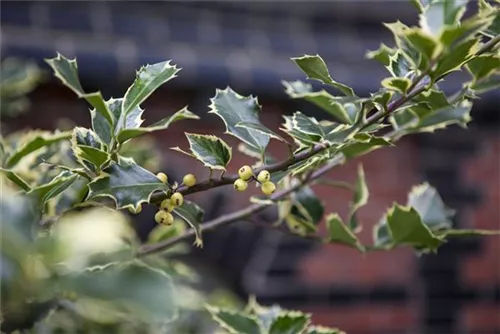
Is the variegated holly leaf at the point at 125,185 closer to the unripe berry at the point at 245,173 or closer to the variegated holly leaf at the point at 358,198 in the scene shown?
the unripe berry at the point at 245,173

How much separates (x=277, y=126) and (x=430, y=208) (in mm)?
1631

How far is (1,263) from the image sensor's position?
0.43 m

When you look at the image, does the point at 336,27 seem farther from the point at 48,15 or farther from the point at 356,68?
the point at 48,15

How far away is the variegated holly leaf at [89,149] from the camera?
0.67 m

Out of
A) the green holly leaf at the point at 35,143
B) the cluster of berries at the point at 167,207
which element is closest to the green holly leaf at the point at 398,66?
the cluster of berries at the point at 167,207

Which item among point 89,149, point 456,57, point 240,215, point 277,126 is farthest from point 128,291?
point 277,126

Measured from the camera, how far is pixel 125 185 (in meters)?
0.69

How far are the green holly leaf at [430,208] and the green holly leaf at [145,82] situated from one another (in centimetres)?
45

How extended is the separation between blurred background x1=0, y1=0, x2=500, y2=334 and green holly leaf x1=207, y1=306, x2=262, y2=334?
1.41 metres

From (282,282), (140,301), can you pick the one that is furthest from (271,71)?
(140,301)

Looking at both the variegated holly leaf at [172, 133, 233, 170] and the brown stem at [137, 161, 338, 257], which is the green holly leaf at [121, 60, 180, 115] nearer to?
the variegated holly leaf at [172, 133, 233, 170]

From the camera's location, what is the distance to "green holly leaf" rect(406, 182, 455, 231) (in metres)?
1.01

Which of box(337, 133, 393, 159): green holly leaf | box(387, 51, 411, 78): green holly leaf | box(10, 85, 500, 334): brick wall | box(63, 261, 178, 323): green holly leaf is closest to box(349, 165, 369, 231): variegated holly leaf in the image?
box(337, 133, 393, 159): green holly leaf

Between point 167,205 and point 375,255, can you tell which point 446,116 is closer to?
point 167,205
